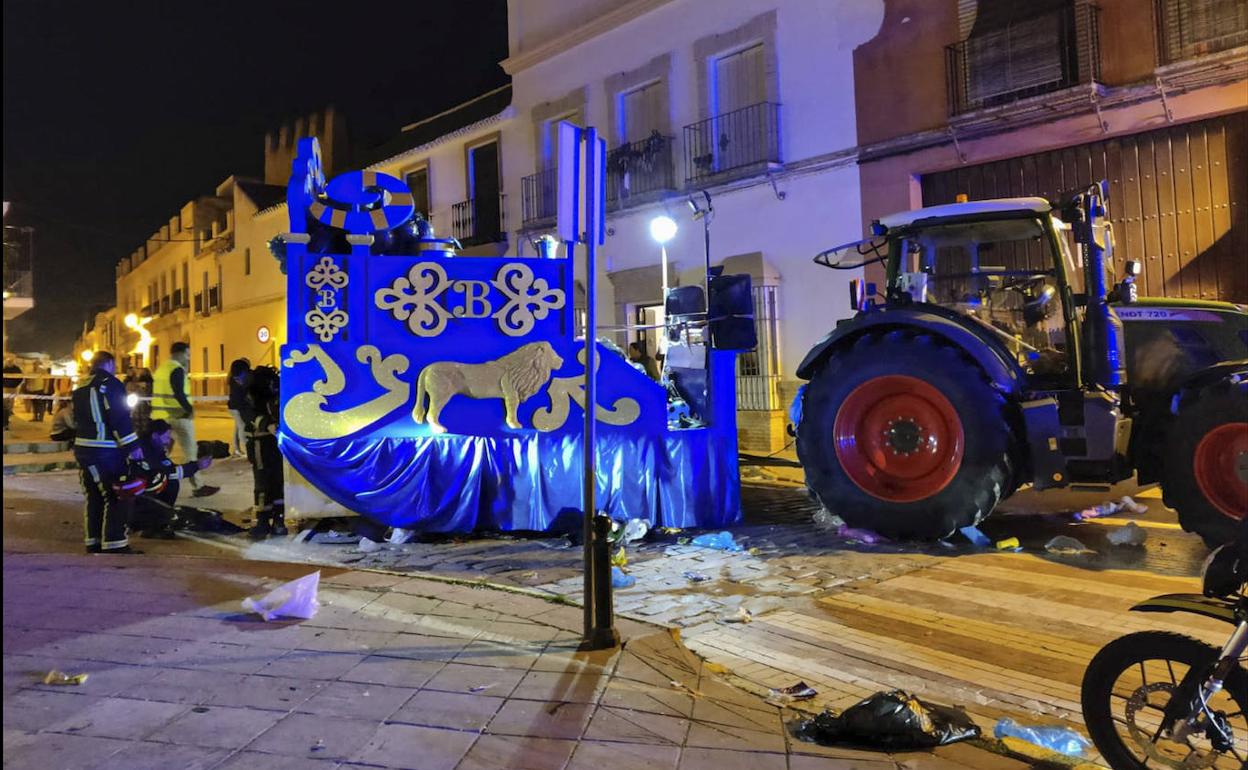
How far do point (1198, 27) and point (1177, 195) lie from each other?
74.3 inches

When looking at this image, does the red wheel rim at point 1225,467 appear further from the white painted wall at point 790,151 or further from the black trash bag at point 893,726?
the white painted wall at point 790,151

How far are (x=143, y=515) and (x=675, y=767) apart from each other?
664cm

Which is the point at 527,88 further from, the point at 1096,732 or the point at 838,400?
the point at 1096,732

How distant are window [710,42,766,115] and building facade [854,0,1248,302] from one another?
1815mm

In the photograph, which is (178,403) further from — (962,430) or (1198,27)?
(1198,27)

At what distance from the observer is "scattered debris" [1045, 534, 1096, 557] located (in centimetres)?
634

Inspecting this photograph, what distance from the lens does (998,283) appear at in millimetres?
7254

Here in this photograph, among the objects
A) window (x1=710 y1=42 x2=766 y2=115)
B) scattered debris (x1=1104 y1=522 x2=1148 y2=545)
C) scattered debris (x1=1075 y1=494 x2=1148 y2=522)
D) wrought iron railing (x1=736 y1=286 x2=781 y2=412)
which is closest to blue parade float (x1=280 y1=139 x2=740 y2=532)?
scattered debris (x1=1104 y1=522 x2=1148 y2=545)

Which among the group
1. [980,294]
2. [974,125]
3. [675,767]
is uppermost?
[974,125]

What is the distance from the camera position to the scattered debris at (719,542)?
6.82m

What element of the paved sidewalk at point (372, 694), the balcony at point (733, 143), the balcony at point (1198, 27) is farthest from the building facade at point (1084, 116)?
the paved sidewalk at point (372, 694)

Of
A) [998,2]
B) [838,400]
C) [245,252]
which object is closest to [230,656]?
[838,400]

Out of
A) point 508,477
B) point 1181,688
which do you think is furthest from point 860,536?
point 1181,688

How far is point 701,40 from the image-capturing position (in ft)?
48.1
